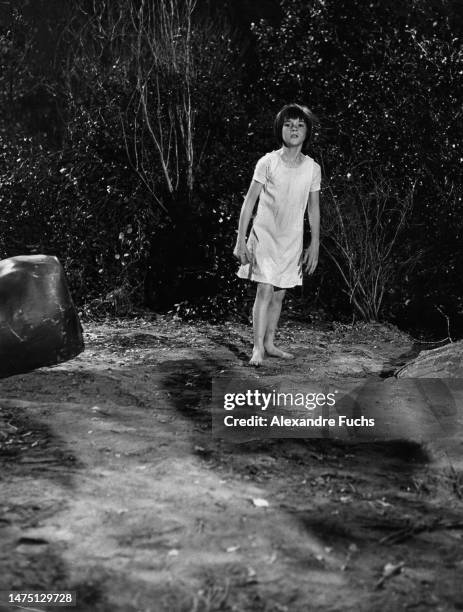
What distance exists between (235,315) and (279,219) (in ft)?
11.4

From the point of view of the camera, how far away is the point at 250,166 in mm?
9836

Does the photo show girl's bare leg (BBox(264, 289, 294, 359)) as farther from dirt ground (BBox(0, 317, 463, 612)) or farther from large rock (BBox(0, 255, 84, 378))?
large rock (BBox(0, 255, 84, 378))

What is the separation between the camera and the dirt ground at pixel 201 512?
264 cm

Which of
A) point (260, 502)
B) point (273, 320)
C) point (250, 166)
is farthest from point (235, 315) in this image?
point (260, 502)

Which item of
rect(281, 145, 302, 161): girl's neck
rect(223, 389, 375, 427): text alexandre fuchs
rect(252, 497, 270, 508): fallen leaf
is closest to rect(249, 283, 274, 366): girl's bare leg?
rect(223, 389, 375, 427): text alexandre fuchs

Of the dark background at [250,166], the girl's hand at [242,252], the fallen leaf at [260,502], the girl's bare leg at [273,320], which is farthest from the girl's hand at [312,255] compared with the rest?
the dark background at [250,166]

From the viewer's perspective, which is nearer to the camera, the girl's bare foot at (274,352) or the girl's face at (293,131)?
the girl's face at (293,131)

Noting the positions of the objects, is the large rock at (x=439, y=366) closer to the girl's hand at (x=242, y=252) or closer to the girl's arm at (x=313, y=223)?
the girl's arm at (x=313, y=223)

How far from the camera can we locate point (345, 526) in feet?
10.3

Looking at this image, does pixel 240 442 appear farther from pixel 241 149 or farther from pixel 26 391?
pixel 241 149

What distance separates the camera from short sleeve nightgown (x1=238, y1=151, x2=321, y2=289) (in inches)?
217

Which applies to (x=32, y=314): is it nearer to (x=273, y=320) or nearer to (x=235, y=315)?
(x=273, y=320)

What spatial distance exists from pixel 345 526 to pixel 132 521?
2.80 feet

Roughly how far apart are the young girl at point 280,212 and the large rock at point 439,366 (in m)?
1.16
